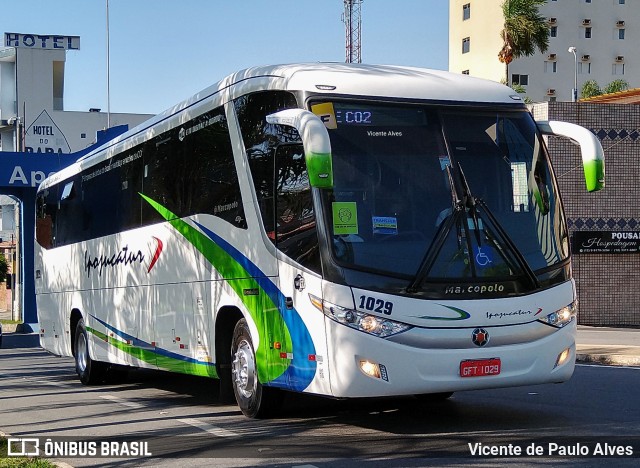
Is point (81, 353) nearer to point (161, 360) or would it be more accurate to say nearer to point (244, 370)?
point (161, 360)

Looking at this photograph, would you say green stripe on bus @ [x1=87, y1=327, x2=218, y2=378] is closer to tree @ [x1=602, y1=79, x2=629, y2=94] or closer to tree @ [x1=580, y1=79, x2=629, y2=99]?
tree @ [x1=580, y1=79, x2=629, y2=99]

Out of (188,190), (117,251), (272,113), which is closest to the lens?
(272,113)

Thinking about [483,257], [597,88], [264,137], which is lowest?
[483,257]

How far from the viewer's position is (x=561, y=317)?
10234 millimetres

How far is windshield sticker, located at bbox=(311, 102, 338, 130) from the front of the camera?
397 inches

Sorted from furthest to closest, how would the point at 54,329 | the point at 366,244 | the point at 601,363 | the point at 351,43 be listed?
the point at 351,43
the point at 54,329
the point at 601,363
the point at 366,244

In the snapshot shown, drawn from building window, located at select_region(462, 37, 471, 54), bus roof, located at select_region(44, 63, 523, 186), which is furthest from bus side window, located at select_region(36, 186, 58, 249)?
building window, located at select_region(462, 37, 471, 54)

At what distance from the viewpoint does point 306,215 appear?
396 inches

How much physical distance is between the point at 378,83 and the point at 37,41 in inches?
3335

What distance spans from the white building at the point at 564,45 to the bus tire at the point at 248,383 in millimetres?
76684

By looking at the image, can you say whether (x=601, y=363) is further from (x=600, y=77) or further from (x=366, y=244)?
(x=600, y=77)

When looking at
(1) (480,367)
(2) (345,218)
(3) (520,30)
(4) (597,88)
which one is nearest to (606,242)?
(1) (480,367)

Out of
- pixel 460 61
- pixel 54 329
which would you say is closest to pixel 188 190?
pixel 54 329

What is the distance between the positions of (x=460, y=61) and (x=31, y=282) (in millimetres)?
55812
